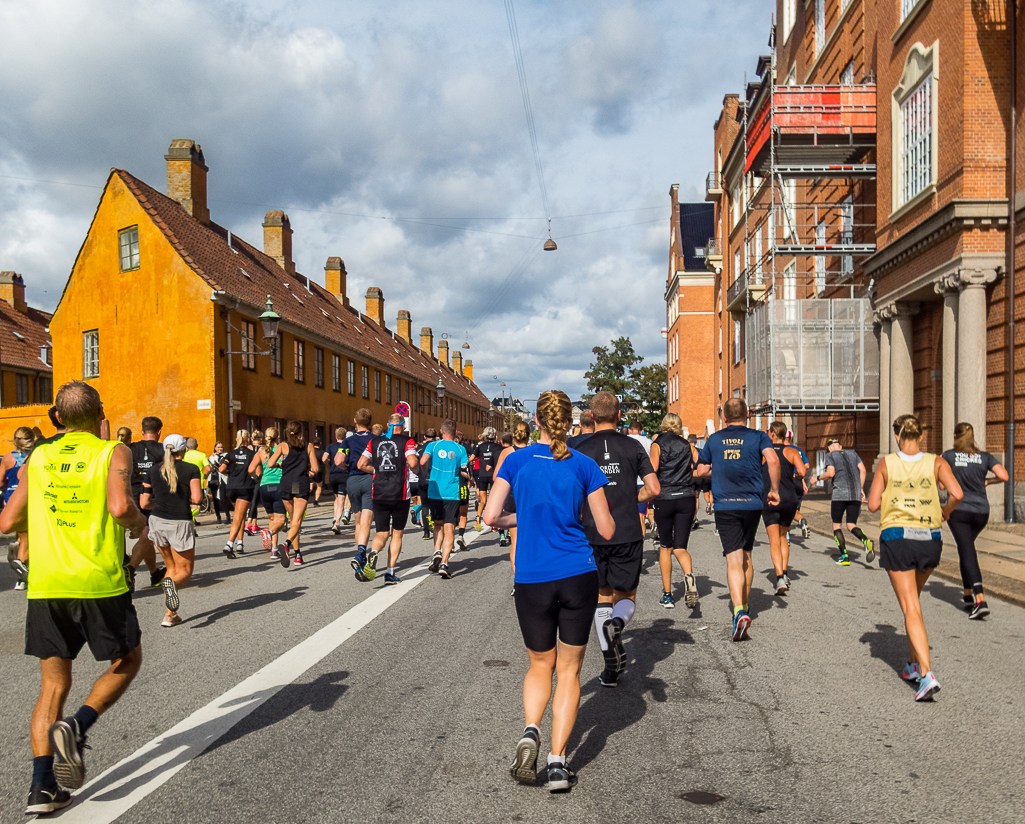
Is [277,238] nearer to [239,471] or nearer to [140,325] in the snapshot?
[140,325]

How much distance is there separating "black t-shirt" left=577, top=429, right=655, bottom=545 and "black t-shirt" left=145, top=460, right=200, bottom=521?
4077 millimetres

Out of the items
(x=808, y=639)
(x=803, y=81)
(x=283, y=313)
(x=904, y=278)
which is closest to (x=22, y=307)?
(x=283, y=313)

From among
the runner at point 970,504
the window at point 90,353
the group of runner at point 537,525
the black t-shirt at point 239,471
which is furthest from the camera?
the window at point 90,353

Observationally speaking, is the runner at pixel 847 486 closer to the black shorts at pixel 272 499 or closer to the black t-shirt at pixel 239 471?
the black shorts at pixel 272 499

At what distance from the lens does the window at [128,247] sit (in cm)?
2645

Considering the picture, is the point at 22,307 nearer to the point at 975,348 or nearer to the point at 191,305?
the point at 191,305

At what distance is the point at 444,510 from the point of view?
34.7 ft

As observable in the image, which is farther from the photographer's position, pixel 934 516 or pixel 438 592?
pixel 438 592

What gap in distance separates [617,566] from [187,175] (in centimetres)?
2801

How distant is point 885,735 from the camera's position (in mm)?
4453

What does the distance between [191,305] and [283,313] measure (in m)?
4.17

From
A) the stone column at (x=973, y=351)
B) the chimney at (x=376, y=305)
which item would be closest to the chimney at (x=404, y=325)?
the chimney at (x=376, y=305)

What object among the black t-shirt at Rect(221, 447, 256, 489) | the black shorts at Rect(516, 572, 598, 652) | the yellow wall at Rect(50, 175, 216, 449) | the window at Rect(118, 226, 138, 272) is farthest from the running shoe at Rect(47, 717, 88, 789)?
the window at Rect(118, 226, 138, 272)

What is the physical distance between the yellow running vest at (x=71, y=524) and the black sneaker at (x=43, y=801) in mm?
763
